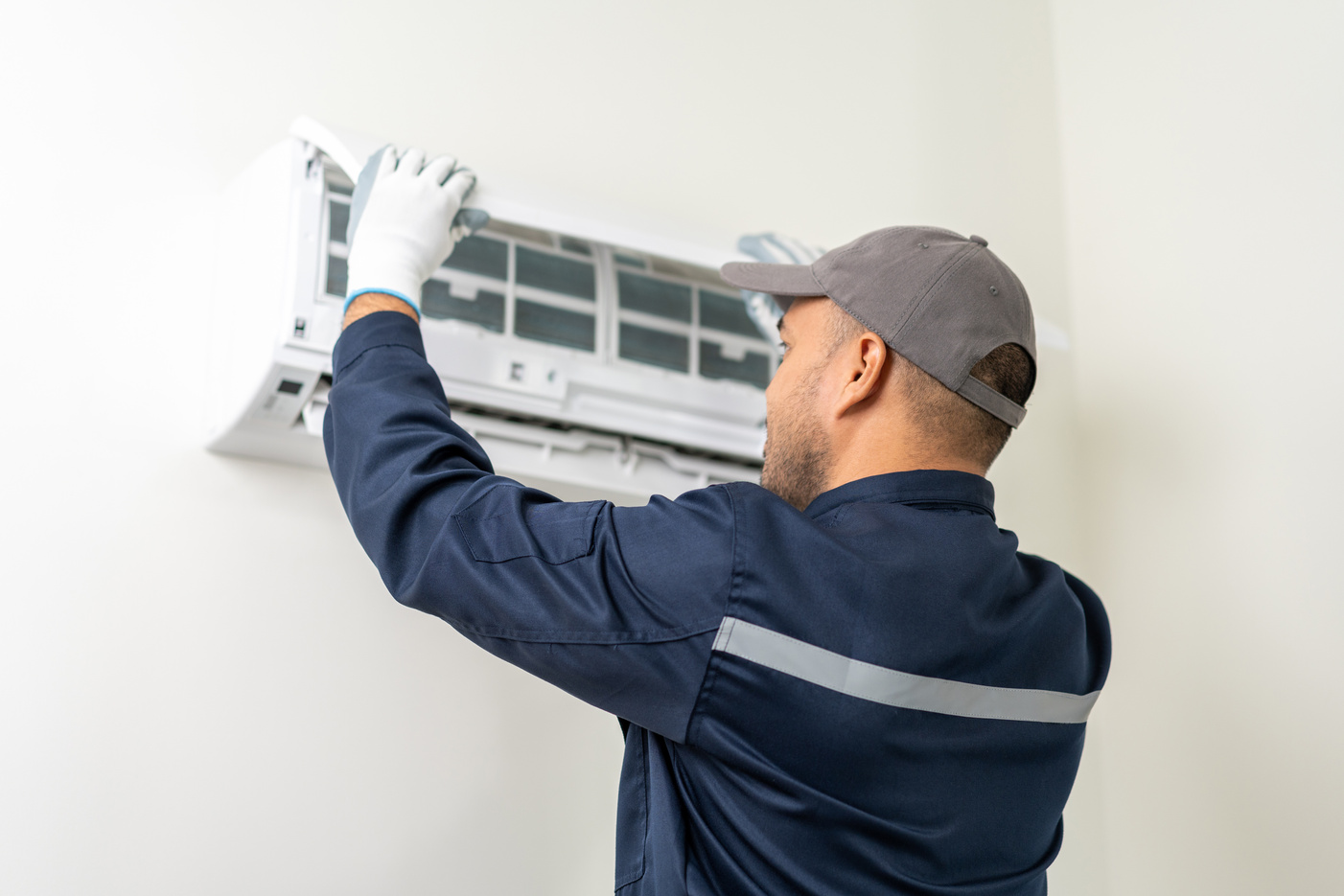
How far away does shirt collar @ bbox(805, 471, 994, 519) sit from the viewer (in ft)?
3.33

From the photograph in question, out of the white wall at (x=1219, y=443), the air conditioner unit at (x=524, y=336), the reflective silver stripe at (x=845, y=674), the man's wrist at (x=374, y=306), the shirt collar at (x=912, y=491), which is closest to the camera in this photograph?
the reflective silver stripe at (x=845, y=674)

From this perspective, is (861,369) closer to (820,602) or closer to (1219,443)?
(820,602)

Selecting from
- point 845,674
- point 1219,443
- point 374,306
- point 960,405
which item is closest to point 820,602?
point 845,674

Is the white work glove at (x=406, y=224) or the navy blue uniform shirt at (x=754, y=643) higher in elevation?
the white work glove at (x=406, y=224)

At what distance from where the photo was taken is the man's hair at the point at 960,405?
105cm

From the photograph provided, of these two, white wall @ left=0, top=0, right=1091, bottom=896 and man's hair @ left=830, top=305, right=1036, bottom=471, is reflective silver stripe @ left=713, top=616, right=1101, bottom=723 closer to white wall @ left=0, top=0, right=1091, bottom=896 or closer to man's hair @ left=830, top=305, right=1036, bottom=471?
man's hair @ left=830, top=305, right=1036, bottom=471

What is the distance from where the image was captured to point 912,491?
1016 millimetres

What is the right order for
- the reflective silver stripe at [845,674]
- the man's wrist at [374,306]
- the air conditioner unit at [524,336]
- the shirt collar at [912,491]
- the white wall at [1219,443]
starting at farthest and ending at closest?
1. the white wall at [1219,443]
2. the air conditioner unit at [524,336]
3. the man's wrist at [374,306]
4. the shirt collar at [912,491]
5. the reflective silver stripe at [845,674]

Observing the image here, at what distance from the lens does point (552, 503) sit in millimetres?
987

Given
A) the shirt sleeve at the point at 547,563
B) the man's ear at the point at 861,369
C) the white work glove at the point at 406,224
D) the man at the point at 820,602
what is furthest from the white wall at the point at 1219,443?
the white work glove at the point at 406,224

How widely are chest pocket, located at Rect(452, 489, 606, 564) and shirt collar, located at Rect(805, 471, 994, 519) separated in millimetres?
240

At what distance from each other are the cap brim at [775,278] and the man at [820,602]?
3cm

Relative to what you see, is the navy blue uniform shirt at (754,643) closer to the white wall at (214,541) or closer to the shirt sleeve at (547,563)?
the shirt sleeve at (547,563)

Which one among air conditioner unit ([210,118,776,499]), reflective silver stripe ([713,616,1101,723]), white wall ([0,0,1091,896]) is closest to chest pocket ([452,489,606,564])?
reflective silver stripe ([713,616,1101,723])
